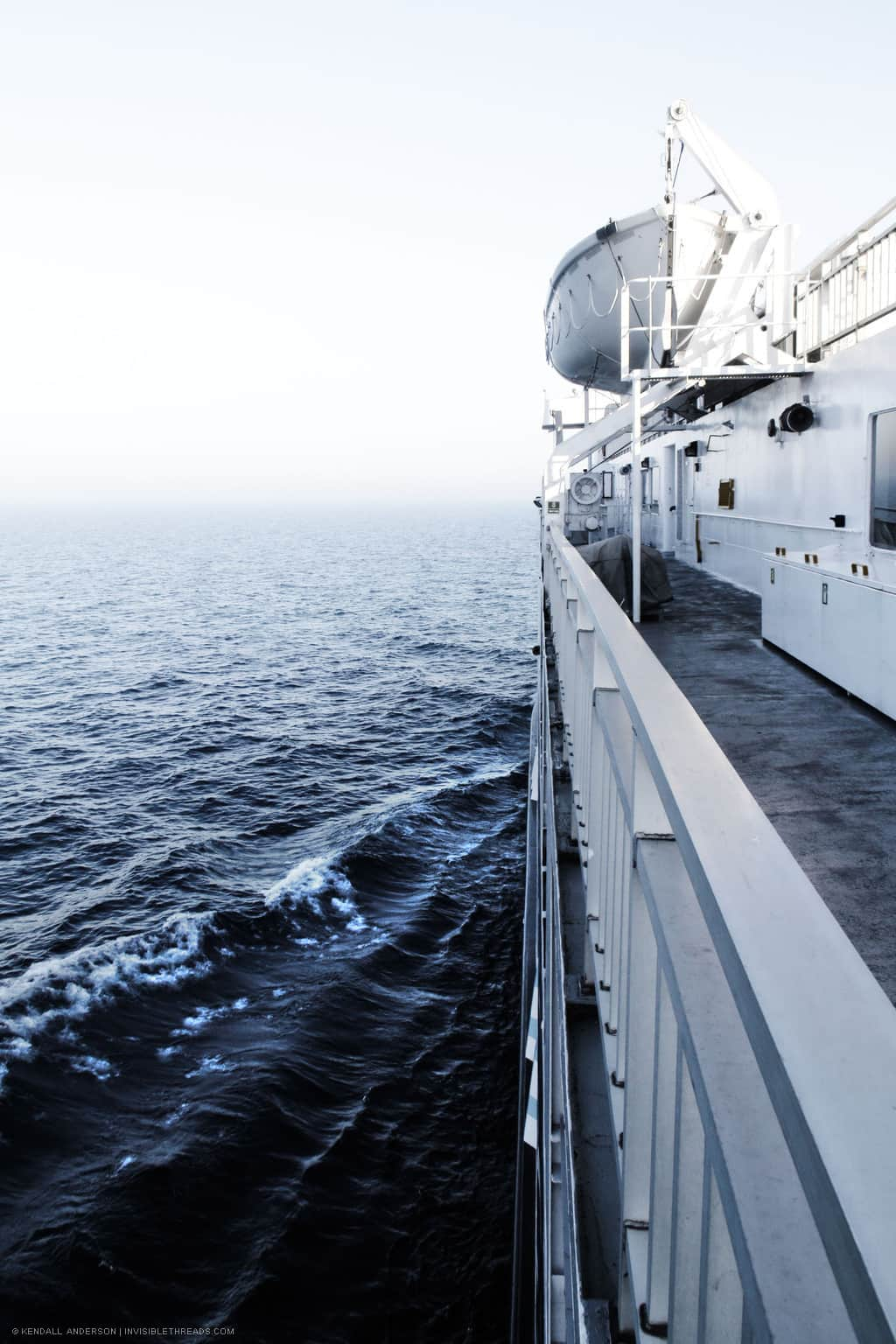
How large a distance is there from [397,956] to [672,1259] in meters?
13.8

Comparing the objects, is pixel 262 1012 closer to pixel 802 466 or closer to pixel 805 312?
pixel 802 466

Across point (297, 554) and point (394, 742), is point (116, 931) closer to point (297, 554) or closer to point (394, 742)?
point (394, 742)

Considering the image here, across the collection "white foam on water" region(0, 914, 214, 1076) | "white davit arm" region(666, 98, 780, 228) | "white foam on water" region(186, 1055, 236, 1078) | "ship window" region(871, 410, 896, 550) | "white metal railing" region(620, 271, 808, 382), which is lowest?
"white foam on water" region(186, 1055, 236, 1078)

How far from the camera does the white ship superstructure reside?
1005mm

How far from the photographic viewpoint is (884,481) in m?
9.74

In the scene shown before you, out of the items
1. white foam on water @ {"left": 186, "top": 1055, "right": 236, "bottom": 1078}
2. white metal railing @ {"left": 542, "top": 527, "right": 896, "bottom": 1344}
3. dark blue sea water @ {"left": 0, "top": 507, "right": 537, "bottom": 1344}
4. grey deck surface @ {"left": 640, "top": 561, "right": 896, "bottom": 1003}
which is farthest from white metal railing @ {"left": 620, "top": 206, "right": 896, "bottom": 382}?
white foam on water @ {"left": 186, "top": 1055, "right": 236, "bottom": 1078}

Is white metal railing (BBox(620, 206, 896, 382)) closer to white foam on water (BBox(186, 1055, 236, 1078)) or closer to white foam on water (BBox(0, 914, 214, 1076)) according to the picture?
white foam on water (BBox(186, 1055, 236, 1078))

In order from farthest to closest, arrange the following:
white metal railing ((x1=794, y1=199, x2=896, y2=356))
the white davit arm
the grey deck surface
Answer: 1. the white davit arm
2. white metal railing ((x1=794, y1=199, x2=896, y2=356))
3. the grey deck surface

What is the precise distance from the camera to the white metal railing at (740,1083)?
0.93 m

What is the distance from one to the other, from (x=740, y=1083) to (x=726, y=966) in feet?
0.51

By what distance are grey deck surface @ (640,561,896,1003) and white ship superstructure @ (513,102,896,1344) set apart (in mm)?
40

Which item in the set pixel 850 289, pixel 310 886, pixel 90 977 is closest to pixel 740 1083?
pixel 850 289

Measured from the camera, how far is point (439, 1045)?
42.7 feet

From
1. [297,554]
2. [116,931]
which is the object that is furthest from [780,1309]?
[297,554]
